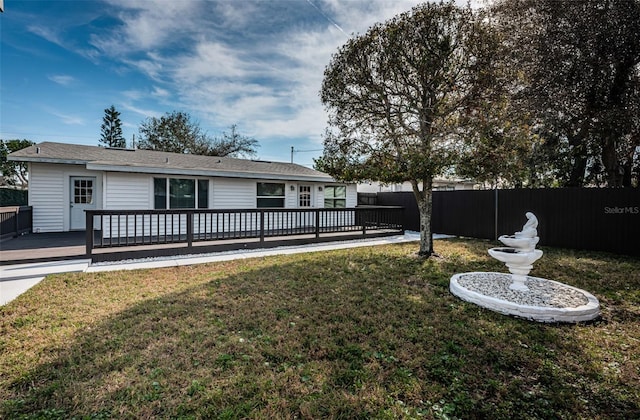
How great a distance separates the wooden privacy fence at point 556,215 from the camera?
25.6ft

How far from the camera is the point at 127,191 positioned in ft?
29.0

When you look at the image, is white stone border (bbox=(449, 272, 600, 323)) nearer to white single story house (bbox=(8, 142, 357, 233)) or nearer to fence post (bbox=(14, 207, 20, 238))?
white single story house (bbox=(8, 142, 357, 233))

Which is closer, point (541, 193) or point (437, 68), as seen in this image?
point (437, 68)

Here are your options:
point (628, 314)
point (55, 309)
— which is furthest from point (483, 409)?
point (55, 309)

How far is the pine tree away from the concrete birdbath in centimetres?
3723

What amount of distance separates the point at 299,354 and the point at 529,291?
370 centimetres

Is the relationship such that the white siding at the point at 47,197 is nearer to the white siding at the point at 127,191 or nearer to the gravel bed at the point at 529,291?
the white siding at the point at 127,191

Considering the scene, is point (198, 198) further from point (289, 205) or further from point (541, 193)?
point (541, 193)

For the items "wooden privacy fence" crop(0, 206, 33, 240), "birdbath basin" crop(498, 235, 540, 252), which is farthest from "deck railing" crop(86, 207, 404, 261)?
"birdbath basin" crop(498, 235, 540, 252)

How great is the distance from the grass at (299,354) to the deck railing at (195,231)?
1.80m

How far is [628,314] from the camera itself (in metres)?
3.98

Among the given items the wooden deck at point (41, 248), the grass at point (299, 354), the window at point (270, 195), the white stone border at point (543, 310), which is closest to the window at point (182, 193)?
the window at point (270, 195)

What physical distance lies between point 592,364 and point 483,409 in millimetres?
1466

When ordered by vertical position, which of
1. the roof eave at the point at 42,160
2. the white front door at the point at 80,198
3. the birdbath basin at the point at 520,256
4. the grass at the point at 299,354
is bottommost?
the grass at the point at 299,354
